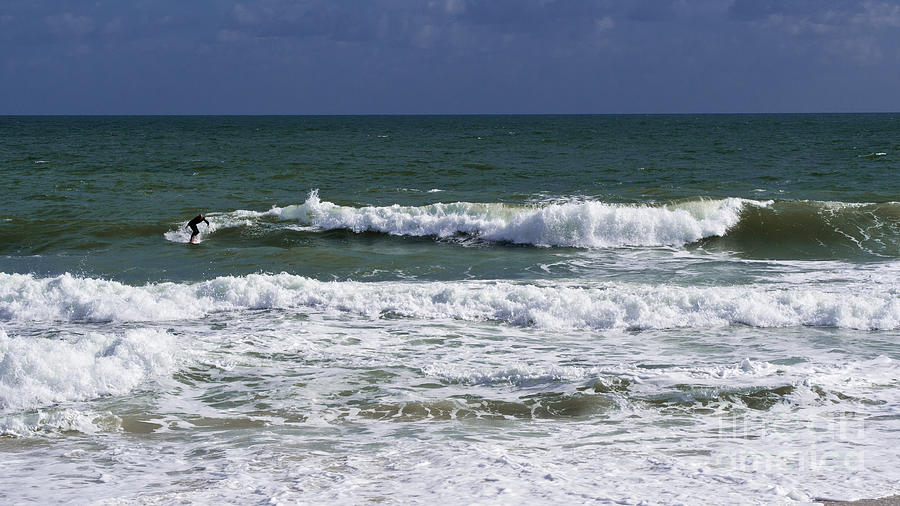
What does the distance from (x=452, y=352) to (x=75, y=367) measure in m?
4.60

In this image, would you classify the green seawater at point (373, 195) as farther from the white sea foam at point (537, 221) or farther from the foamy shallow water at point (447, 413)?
the foamy shallow water at point (447, 413)

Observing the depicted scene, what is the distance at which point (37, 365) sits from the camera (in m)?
8.98

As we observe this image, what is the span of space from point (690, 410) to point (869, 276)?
371 inches

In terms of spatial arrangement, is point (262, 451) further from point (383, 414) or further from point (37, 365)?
point (37, 365)

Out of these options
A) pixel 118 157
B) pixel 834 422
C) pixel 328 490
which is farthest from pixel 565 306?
pixel 118 157

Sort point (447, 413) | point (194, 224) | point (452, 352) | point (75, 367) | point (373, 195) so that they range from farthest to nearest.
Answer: point (373, 195)
point (194, 224)
point (452, 352)
point (75, 367)
point (447, 413)

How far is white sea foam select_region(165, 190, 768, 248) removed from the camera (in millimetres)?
20609

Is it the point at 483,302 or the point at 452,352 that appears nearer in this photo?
the point at 452,352

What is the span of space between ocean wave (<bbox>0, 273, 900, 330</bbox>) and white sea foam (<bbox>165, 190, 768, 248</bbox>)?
6.19m

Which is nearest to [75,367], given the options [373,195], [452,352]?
[452,352]

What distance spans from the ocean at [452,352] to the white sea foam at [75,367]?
0.03m

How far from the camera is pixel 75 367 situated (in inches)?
359

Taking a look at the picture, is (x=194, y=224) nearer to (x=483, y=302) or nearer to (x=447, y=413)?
(x=483, y=302)

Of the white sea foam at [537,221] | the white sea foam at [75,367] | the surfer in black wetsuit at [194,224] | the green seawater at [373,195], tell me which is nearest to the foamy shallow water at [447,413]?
the white sea foam at [75,367]
